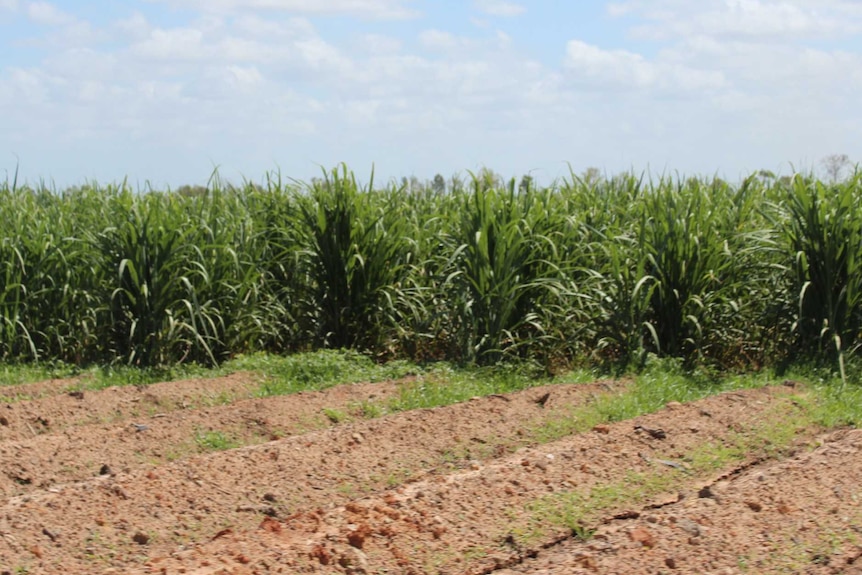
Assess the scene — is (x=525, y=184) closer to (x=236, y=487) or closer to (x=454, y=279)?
(x=454, y=279)

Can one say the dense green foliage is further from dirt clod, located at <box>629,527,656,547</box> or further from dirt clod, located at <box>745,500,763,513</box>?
dirt clod, located at <box>629,527,656,547</box>

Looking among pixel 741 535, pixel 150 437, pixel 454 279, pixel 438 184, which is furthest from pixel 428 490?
pixel 438 184

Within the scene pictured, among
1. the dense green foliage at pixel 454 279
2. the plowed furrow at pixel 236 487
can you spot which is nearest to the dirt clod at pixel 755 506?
the plowed furrow at pixel 236 487

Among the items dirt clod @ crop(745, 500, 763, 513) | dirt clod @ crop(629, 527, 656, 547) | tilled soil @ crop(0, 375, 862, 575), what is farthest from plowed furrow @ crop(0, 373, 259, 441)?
dirt clod @ crop(745, 500, 763, 513)

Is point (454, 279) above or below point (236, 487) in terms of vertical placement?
above

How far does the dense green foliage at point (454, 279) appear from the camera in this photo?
23.4 ft

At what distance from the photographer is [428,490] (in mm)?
4289

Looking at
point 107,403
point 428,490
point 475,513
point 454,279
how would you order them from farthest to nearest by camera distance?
point 454,279, point 107,403, point 428,490, point 475,513

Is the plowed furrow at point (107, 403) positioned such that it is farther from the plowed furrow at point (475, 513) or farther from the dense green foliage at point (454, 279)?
the plowed furrow at point (475, 513)

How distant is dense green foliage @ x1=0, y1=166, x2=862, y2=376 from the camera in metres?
7.13

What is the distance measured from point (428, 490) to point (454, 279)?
11.0ft

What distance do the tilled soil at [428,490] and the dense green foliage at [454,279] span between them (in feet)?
4.08

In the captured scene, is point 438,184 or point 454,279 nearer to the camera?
point 454,279

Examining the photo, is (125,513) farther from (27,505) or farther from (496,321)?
(496,321)
